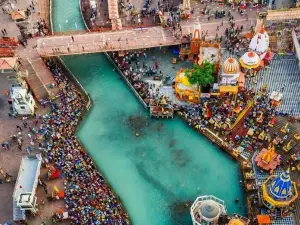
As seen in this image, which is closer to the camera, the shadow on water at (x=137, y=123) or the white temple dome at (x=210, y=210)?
the white temple dome at (x=210, y=210)

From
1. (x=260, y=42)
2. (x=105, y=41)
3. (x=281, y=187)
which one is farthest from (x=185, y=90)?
(x=281, y=187)

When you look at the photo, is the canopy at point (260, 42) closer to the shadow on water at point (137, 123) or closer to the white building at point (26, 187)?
the shadow on water at point (137, 123)

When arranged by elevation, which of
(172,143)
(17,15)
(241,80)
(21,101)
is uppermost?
(17,15)

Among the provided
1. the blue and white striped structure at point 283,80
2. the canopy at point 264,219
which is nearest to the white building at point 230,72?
the blue and white striped structure at point 283,80

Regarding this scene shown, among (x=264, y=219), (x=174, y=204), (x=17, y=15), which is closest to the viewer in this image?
(x=264, y=219)

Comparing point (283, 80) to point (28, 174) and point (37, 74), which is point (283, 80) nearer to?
point (37, 74)

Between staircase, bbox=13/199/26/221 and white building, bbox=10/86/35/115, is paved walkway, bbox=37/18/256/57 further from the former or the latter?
staircase, bbox=13/199/26/221
